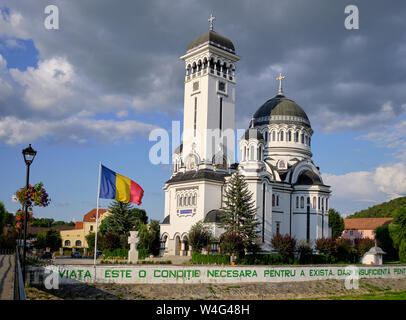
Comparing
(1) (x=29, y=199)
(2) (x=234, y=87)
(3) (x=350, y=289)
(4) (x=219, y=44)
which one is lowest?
(3) (x=350, y=289)

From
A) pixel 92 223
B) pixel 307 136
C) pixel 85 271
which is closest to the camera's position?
pixel 85 271

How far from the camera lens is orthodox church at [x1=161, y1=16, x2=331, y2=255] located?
5188 cm

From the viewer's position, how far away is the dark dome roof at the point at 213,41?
58.2 meters

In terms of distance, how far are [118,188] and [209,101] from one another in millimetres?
30309

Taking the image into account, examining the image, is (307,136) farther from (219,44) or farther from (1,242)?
(1,242)

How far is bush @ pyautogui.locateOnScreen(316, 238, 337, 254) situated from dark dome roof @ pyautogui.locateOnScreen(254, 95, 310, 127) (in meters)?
19.2

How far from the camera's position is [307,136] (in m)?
65.1

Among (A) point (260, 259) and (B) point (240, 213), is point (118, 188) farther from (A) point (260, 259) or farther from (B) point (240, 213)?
(B) point (240, 213)

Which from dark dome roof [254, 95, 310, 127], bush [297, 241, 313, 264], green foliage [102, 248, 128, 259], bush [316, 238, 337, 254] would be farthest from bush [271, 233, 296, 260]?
dark dome roof [254, 95, 310, 127]

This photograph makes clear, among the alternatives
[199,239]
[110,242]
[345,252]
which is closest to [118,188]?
[199,239]

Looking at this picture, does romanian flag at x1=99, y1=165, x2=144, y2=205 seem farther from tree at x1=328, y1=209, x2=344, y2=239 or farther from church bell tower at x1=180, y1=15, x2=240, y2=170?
tree at x1=328, y1=209, x2=344, y2=239

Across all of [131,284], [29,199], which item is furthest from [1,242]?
[29,199]

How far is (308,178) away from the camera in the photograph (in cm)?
5800
